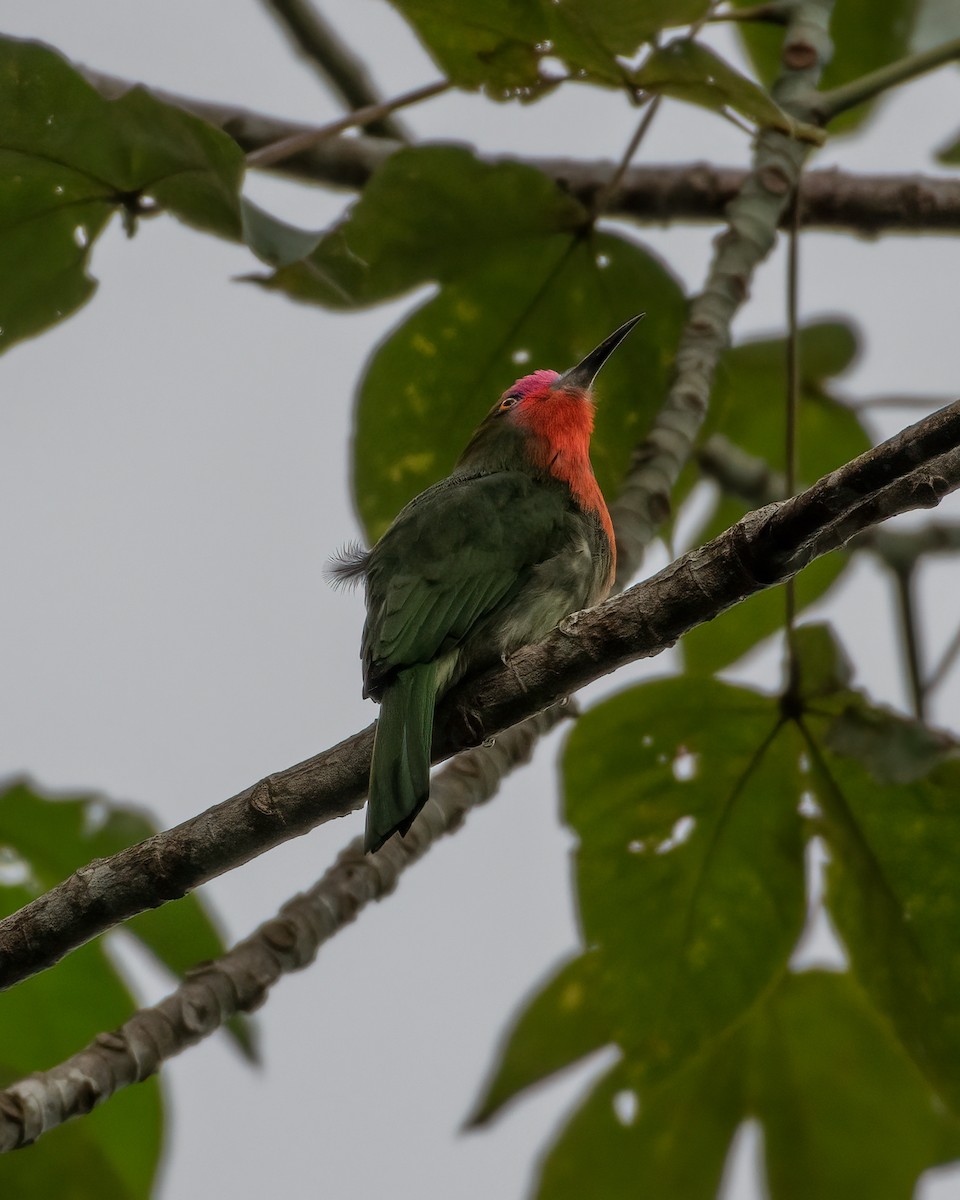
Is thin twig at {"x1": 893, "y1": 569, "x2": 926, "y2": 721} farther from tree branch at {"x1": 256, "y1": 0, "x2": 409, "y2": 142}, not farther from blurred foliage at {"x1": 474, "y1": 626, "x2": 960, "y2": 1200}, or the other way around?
tree branch at {"x1": 256, "y1": 0, "x2": 409, "y2": 142}

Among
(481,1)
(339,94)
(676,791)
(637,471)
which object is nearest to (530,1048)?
(676,791)

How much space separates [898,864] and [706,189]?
2.27m

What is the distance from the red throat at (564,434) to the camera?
163 inches

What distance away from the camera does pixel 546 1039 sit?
3502mm

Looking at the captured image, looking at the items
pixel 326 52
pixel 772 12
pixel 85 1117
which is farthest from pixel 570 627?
pixel 326 52

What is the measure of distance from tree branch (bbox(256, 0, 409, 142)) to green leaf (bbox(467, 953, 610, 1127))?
10.1ft

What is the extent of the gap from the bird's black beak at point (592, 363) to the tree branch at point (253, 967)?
3.30 ft

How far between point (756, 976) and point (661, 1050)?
25cm

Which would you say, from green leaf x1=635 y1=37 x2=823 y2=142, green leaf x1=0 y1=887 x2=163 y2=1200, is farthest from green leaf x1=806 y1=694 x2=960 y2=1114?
green leaf x1=0 y1=887 x2=163 y2=1200

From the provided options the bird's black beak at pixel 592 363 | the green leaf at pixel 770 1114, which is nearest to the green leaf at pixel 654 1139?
A: the green leaf at pixel 770 1114

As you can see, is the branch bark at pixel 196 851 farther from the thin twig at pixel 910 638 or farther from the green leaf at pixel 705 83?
the thin twig at pixel 910 638

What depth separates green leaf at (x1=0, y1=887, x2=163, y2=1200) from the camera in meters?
3.10

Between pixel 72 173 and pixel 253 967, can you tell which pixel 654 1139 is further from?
pixel 72 173

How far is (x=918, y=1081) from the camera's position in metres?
3.68
